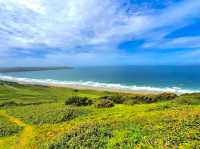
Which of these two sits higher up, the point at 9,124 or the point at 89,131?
the point at 89,131

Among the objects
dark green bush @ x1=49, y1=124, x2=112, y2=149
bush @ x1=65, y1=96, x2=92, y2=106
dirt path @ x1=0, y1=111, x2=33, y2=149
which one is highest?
bush @ x1=65, y1=96, x2=92, y2=106

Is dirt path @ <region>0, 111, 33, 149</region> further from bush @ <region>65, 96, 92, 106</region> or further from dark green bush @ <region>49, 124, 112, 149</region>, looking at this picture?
bush @ <region>65, 96, 92, 106</region>

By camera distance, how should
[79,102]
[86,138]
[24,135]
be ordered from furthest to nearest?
1. [79,102]
2. [24,135]
3. [86,138]

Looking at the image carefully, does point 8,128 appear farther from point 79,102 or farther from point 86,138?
point 79,102

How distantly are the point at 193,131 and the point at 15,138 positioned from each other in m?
17.5

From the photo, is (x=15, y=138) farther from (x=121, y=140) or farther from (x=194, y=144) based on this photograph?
(x=194, y=144)

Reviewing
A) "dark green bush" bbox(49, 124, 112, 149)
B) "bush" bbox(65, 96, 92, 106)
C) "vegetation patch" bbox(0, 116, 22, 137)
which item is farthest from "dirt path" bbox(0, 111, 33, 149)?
"bush" bbox(65, 96, 92, 106)

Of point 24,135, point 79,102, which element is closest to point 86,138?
point 24,135

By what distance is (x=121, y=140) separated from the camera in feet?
48.5

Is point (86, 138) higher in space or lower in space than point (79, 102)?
lower

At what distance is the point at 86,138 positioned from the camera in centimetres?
1625

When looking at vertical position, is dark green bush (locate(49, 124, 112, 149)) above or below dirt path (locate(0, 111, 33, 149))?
above

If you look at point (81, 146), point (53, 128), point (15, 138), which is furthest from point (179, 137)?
point (15, 138)

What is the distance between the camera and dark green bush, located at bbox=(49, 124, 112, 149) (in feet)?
49.6
